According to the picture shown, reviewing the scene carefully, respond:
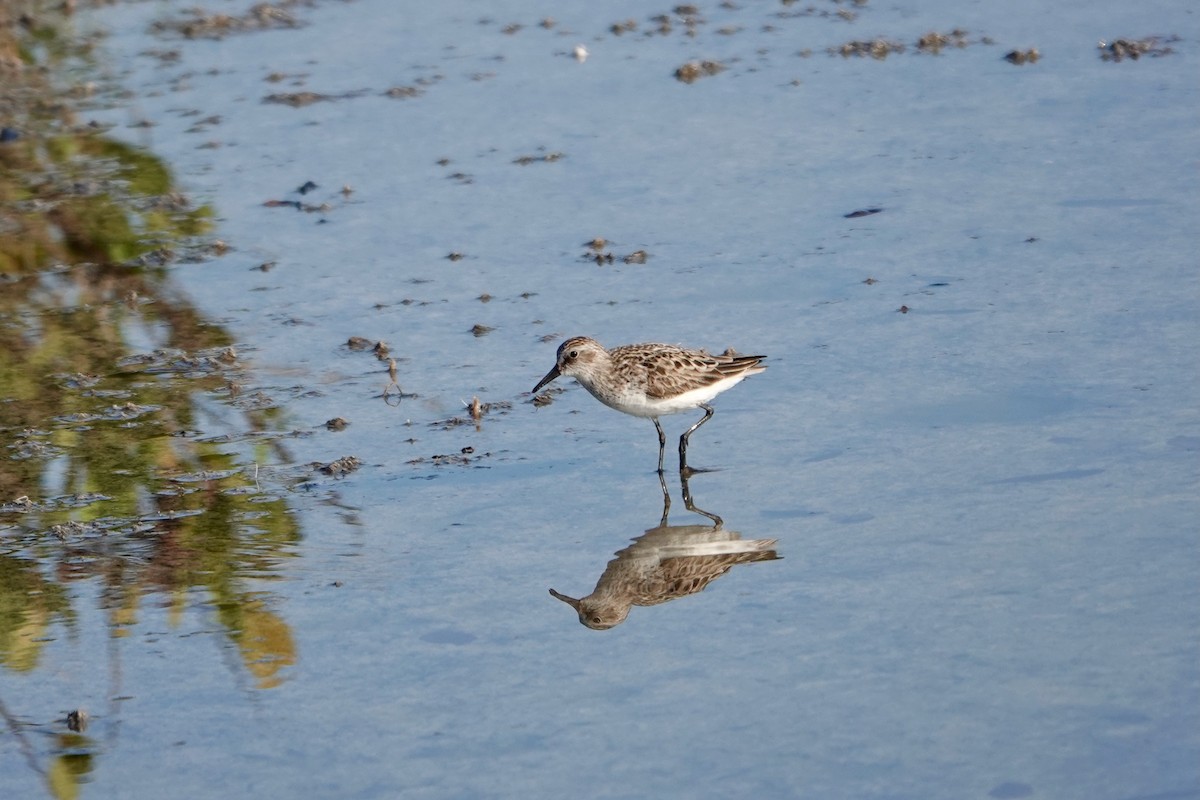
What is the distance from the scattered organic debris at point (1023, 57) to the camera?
14.7 m

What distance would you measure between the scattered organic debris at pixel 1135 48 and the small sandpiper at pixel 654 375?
22.7ft

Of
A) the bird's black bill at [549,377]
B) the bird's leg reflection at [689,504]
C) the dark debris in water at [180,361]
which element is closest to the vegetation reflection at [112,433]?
the dark debris in water at [180,361]

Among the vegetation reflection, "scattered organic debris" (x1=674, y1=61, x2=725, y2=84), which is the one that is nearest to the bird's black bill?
the vegetation reflection

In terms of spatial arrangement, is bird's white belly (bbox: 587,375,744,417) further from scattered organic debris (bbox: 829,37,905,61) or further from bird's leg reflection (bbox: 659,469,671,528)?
scattered organic debris (bbox: 829,37,905,61)

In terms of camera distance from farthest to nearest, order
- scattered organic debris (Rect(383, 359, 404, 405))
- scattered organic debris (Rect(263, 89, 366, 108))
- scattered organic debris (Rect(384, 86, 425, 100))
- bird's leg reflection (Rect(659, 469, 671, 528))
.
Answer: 1. scattered organic debris (Rect(263, 89, 366, 108))
2. scattered organic debris (Rect(384, 86, 425, 100))
3. scattered organic debris (Rect(383, 359, 404, 405))
4. bird's leg reflection (Rect(659, 469, 671, 528))

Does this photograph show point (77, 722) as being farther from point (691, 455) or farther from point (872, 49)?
point (872, 49)

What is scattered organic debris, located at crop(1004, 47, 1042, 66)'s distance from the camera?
14.7 metres

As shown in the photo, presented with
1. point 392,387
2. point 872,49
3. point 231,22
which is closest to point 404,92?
point 231,22

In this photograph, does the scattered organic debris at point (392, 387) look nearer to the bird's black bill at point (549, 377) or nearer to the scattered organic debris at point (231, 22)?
the bird's black bill at point (549, 377)

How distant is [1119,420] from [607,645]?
315cm

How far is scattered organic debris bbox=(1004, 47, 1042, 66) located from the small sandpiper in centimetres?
664

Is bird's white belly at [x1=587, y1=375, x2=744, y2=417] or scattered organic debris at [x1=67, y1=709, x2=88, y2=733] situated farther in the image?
bird's white belly at [x1=587, y1=375, x2=744, y2=417]

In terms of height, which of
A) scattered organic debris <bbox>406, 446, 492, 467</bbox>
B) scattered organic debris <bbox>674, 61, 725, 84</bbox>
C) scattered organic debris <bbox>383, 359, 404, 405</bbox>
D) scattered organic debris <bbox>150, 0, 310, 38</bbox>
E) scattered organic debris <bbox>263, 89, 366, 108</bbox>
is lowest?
scattered organic debris <bbox>406, 446, 492, 467</bbox>

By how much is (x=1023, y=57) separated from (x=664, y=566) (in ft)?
27.8
